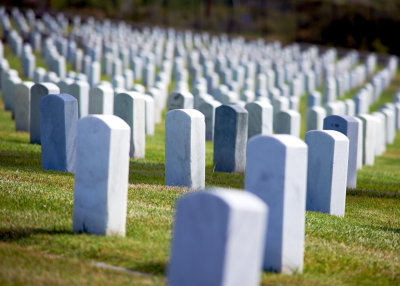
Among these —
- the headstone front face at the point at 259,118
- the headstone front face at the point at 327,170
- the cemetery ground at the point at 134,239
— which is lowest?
the cemetery ground at the point at 134,239

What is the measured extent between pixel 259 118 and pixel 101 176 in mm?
7760

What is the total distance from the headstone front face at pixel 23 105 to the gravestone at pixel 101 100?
130 cm

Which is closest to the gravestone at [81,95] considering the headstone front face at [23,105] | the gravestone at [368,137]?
the headstone front face at [23,105]

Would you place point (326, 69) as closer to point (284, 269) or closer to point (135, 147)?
point (135, 147)

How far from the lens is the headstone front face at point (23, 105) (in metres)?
15.5

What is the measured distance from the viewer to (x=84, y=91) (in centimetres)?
1524

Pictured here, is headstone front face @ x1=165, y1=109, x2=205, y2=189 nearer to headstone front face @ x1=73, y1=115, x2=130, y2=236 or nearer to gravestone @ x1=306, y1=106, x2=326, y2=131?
headstone front face @ x1=73, y1=115, x2=130, y2=236

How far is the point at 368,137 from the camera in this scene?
16.4 metres

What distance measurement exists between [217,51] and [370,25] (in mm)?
20040

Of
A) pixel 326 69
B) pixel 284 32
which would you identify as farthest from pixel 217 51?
pixel 284 32

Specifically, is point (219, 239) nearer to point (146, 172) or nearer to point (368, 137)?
point (146, 172)

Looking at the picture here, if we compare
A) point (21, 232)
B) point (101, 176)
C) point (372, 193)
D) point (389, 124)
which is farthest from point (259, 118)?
point (21, 232)

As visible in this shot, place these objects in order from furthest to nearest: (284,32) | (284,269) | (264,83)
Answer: (284,32)
(264,83)
(284,269)

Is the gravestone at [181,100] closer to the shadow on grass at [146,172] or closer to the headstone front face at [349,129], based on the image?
the shadow on grass at [146,172]
